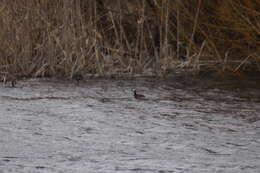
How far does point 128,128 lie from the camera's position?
363 centimetres

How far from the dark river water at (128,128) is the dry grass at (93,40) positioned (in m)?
0.37

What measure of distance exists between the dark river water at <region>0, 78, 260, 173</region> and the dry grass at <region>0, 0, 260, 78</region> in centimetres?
37

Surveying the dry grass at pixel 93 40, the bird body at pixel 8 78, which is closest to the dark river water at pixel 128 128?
the bird body at pixel 8 78

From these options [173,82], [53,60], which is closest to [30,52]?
[53,60]

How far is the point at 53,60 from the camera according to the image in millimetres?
5922

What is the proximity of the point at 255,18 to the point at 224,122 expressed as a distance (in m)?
1.87

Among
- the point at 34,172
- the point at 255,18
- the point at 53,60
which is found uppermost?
the point at 255,18

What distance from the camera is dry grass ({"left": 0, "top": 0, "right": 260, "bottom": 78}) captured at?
5.77 meters

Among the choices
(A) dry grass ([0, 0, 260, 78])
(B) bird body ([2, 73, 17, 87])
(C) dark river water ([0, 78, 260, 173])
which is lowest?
(C) dark river water ([0, 78, 260, 173])

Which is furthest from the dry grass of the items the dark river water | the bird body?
the dark river water

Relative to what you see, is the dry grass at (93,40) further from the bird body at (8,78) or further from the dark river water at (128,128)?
the dark river water at (128,128)

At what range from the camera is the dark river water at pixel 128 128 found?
277 centimetres

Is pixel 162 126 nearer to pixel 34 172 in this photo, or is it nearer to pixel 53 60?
pixel 34 172

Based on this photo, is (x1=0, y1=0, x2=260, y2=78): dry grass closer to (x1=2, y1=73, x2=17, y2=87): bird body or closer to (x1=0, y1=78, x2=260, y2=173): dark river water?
(x1=2, y1=73, x2=17, y2=87): bird body
